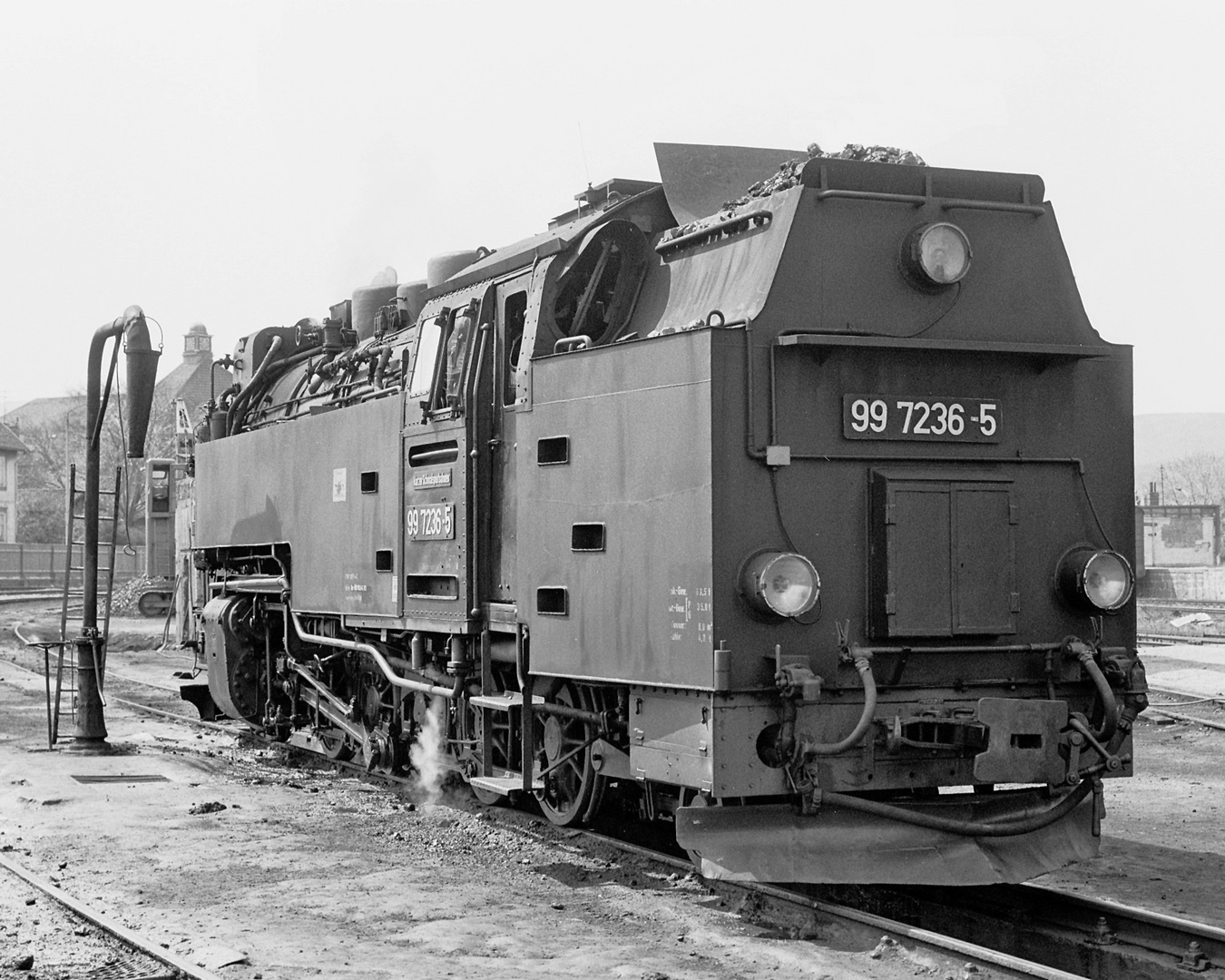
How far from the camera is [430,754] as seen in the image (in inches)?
378

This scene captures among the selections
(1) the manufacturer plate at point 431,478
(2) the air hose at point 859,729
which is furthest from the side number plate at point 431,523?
(2) the air hose at point 859,729

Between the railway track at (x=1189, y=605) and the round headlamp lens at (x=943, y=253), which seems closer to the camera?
the round headlamp lens at (x=943, y=253)

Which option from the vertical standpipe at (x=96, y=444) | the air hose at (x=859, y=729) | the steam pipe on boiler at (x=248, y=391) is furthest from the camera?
the steam pipe on boiler at (x=248, y=391)

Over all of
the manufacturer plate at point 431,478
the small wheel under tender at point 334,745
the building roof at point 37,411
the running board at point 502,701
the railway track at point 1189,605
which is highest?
the building roof at point 37,411

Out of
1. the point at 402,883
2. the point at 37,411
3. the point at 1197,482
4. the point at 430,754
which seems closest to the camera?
the point at 402,883

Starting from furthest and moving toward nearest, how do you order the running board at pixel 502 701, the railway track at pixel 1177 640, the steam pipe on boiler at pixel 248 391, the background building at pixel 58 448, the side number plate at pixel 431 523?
Result: the background building at pixel 58 448, the railway track at pixel 1177 640, the steam pipe on boiler at pixel 248 391, the side number plate at pixel 431 523, the running board at pixel 502 701

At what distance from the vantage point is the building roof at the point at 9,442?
70875mm

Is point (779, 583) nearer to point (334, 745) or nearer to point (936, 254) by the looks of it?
point (936, 254)

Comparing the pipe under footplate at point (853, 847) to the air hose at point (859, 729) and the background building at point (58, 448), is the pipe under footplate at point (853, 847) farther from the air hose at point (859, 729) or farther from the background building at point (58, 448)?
the background building at point (58, 448)

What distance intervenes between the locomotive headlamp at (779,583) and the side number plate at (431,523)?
2643 mm

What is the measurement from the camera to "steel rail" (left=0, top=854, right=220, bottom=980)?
18.8 ft

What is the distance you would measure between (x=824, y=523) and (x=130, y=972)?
3342 mm

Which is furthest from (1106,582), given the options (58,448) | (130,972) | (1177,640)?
(58,448)

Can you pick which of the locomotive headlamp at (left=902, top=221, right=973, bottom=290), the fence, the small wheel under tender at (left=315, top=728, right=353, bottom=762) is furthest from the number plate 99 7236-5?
the fence
